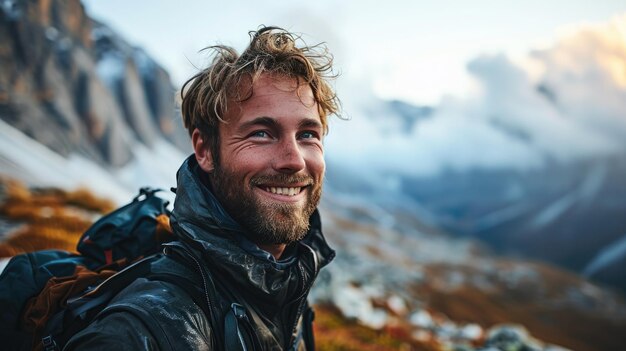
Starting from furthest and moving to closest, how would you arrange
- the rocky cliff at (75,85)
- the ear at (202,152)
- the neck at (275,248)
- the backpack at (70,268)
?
the rocky cliff at (75,85) → the ear at (202,152) → the neck at (275,248) → the backpack at (70,268)

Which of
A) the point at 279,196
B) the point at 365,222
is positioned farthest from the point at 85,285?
the point at 365,222

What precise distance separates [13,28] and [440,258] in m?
82.7

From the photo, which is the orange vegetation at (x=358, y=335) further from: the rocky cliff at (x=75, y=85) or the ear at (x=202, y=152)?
the rocky cliff at (x=75, y=85)

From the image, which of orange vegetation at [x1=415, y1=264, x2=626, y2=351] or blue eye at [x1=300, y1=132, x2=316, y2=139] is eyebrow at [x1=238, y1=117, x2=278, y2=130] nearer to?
blue eye at [x1=300, y1=132, x2=316, y2=139]

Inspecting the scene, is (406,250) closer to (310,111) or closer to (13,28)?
(13,28)

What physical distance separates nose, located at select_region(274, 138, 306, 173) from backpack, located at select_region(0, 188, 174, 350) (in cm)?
96

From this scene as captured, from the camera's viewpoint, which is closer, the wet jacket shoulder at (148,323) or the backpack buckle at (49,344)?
the wet jacket shoulder at (148,323)

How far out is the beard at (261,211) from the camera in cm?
221

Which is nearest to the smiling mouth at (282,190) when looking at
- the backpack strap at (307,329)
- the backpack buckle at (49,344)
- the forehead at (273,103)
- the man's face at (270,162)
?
the man's face at (270,162)

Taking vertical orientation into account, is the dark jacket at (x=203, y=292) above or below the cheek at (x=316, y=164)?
below

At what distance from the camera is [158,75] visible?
132 ft

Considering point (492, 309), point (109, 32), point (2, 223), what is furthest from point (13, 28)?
point (492, 309)

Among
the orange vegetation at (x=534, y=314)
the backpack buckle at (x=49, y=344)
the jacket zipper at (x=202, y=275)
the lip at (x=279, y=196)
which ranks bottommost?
the backpack buckle at (x=49, y=344)

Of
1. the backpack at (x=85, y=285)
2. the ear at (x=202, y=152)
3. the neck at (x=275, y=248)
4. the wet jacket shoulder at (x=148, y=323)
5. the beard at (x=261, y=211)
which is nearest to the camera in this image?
the wet jacket shoulder at (x=148, y=323)
